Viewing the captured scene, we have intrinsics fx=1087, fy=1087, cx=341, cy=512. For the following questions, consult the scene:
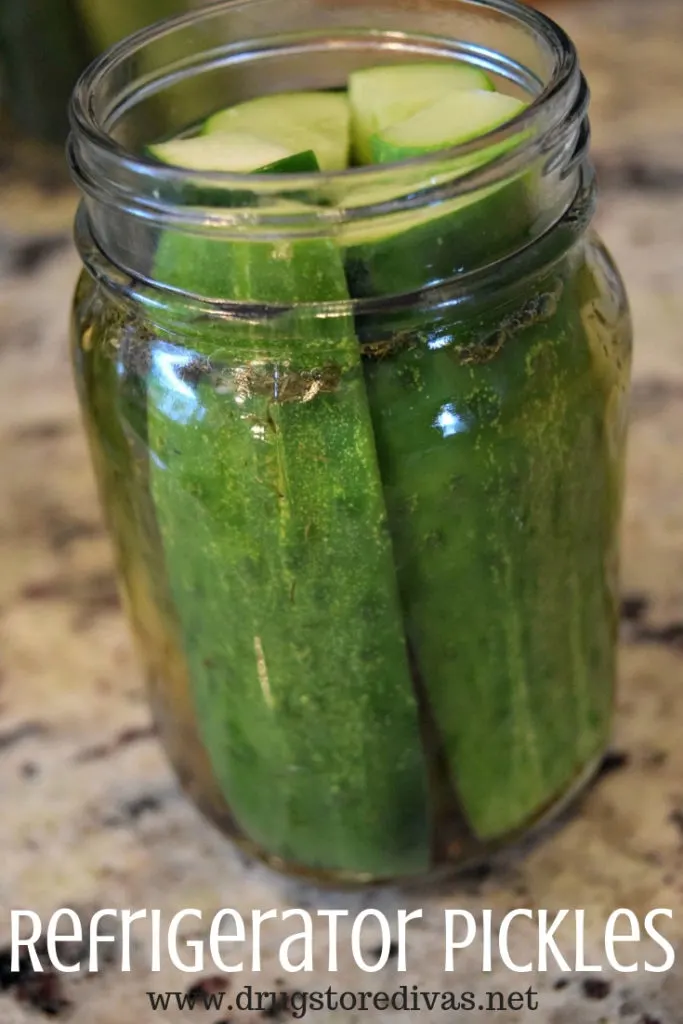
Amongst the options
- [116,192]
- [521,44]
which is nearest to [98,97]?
[116,192]

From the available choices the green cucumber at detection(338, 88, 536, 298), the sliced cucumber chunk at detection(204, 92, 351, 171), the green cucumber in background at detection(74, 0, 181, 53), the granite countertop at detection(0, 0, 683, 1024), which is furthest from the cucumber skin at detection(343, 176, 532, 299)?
the green cucumber in background at detection(74, 0, 181, 53)

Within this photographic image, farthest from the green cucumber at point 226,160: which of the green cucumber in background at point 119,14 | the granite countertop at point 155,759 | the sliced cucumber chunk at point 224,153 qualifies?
the green cucumber in background at point 119,14

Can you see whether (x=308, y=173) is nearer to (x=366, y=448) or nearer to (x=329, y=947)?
(x=366, y=448)

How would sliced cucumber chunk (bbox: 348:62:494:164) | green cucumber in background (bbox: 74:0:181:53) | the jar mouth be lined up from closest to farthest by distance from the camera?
the jar mouth → sliced cucumber chunk (bbox: 348:62:494:164) → green cucumber in background (bbox: 74:0:181:53)

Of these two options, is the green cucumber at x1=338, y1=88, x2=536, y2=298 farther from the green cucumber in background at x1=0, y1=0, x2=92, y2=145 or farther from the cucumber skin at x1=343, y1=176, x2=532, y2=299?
the green cucumber in background at x1=0, y1=0, x2=92, y2=145

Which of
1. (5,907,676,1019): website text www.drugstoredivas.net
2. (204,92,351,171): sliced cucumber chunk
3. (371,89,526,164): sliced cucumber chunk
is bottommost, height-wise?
(5,907,676,1019): website text www.drugstoredivas.net

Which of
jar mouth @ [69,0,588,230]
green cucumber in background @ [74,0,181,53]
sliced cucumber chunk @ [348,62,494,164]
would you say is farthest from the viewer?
green cucumber in background @ [74,0,181,53]

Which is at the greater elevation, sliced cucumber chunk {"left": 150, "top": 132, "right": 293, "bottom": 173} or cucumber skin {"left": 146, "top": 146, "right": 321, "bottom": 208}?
cucumber skin {"left": 146, "top": 146, "right": 321, "bottom": 208}
